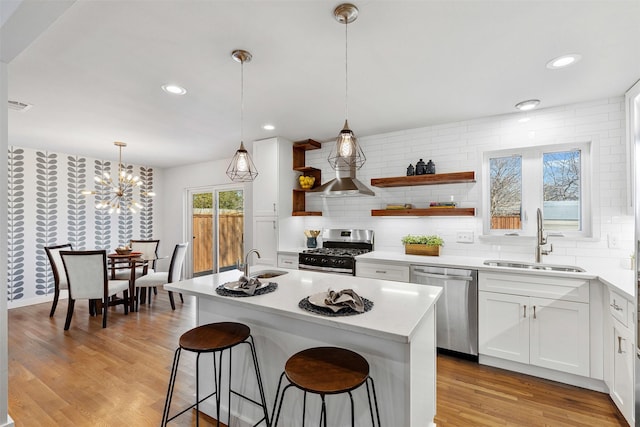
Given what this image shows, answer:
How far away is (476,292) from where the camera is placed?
2.73 metres

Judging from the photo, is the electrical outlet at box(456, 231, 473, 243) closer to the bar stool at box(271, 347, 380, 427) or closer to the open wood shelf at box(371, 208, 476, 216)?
the open wood shelf at box(371, 208, 476, 216)

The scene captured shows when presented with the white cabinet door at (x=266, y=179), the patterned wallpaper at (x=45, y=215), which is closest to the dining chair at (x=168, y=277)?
the white cabinet door at (x=266, y=179)

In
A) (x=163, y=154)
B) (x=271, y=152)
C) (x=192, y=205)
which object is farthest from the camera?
(x=192, y=205)

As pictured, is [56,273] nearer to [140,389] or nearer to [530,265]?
[140,389]

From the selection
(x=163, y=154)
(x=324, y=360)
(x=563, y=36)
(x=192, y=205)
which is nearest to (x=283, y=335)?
(x=324, y=360)

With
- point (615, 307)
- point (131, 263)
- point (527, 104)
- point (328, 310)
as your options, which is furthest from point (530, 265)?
point (131, 263)

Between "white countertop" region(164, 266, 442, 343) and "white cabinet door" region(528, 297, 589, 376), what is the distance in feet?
4.30

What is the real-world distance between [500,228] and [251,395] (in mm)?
2957

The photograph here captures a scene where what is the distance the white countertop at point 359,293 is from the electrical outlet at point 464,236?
5.64 feet

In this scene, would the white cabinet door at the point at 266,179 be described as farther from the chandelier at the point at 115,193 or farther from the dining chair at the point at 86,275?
the chandelier at the point at 115,193

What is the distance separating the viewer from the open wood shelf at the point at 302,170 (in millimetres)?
4223

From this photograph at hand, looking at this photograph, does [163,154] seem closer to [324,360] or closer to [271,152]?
[271,152]

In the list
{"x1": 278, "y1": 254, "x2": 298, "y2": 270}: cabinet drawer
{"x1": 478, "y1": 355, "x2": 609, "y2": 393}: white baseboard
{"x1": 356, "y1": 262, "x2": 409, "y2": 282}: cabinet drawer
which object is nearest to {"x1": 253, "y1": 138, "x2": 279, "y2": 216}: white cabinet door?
{"x1": 278, "y1": 254, "x2": 298, "y2": 270}: cabinet drawer

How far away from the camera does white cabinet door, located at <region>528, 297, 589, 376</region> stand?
2.34m
